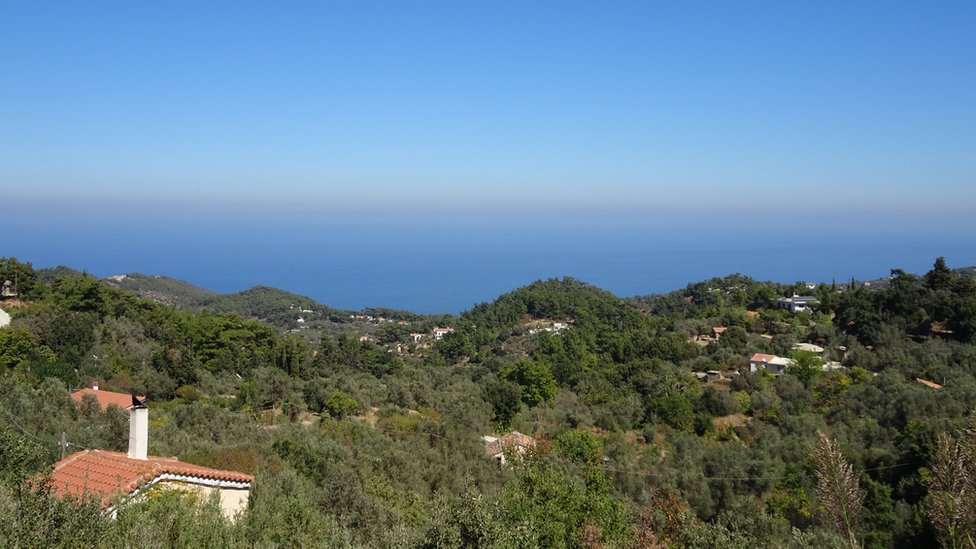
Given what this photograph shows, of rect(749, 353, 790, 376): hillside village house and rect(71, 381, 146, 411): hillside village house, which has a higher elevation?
rect(71, 381, 146, 411): hillside village house

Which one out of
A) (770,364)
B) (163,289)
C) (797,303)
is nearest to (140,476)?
(770,364)

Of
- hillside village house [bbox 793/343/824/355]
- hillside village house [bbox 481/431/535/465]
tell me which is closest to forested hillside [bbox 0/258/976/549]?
hillside village house [bbox 793/343/824/355]

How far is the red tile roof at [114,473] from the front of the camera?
6996 mm

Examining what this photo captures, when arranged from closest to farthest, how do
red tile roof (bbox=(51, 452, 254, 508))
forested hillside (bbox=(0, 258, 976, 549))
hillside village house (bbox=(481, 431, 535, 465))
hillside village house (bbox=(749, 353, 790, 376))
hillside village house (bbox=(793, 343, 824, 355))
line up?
forested hillside (bbox=(0, 258, 976, 549)) → red tile roof (bbox=(51, 452, 254, 508)) → hillside village house (bbox=(481, 431, 535, 465)) → hillside village house (bbox=(749, 353, 790, 376)) → hillside village house (bbox=(793, 343, 824, 355))

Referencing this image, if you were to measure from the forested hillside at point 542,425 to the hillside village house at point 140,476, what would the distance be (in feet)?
1.18

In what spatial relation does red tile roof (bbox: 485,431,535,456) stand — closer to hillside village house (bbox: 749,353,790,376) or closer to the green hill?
hillside village house (bbox: 749,353,790,376)

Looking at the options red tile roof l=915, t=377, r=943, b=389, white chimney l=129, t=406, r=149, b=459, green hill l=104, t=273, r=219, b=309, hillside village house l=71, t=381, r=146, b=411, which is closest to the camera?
white chimney l=129, t=406, r=149, b=459

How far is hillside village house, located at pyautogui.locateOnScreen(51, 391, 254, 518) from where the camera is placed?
23.1 ft

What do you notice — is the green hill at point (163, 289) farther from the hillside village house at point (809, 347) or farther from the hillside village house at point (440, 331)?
the hillside village house at point (809, 347)

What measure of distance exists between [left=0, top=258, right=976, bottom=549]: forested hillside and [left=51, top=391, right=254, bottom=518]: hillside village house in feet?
1.18

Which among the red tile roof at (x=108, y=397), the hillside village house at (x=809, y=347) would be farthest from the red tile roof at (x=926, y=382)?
Result: the red tile roof at (x=108, y=397)

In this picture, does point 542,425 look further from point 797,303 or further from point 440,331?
point 440,331

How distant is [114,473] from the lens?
24.0ft

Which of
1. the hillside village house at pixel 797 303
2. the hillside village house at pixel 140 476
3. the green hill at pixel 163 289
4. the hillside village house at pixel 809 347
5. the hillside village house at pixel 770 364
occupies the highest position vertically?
the hillside village house at pixel 140 476
